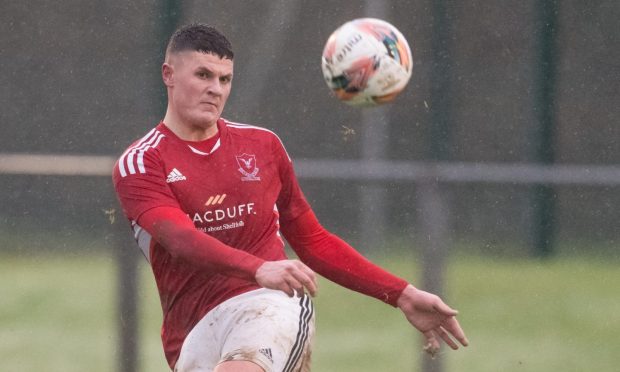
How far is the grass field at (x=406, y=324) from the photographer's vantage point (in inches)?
268

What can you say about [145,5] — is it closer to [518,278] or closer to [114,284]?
[114,284]

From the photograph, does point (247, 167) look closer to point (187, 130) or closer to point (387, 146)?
point (187, 130)

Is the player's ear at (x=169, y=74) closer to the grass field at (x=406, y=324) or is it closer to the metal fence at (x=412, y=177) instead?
the metal fence at (x=412, y=177)

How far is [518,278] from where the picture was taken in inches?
270

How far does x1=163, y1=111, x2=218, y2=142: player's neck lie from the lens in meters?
4.96

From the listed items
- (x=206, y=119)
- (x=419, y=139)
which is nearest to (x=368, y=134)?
(x=419, y=139)

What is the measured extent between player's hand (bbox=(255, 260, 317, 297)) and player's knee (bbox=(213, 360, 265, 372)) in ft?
1.42

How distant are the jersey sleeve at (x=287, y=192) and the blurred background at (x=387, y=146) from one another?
1601mm

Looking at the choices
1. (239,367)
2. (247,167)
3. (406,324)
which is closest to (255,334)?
(239,367)

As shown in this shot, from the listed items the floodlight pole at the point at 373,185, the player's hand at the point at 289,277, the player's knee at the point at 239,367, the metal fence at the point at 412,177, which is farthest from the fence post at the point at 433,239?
the player's hand at the point at 289,277

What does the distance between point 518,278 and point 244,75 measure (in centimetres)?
175

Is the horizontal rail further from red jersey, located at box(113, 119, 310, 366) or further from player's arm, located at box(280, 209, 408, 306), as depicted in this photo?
red jersey, located at box(113, 119, 310, 366)

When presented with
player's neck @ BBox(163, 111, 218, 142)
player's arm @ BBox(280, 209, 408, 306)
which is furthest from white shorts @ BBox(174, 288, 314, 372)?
player's neck @ BBox(163, 111, 218, 142)

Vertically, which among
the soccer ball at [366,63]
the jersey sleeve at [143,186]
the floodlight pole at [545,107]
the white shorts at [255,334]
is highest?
the floodlight pole at [545,107]
